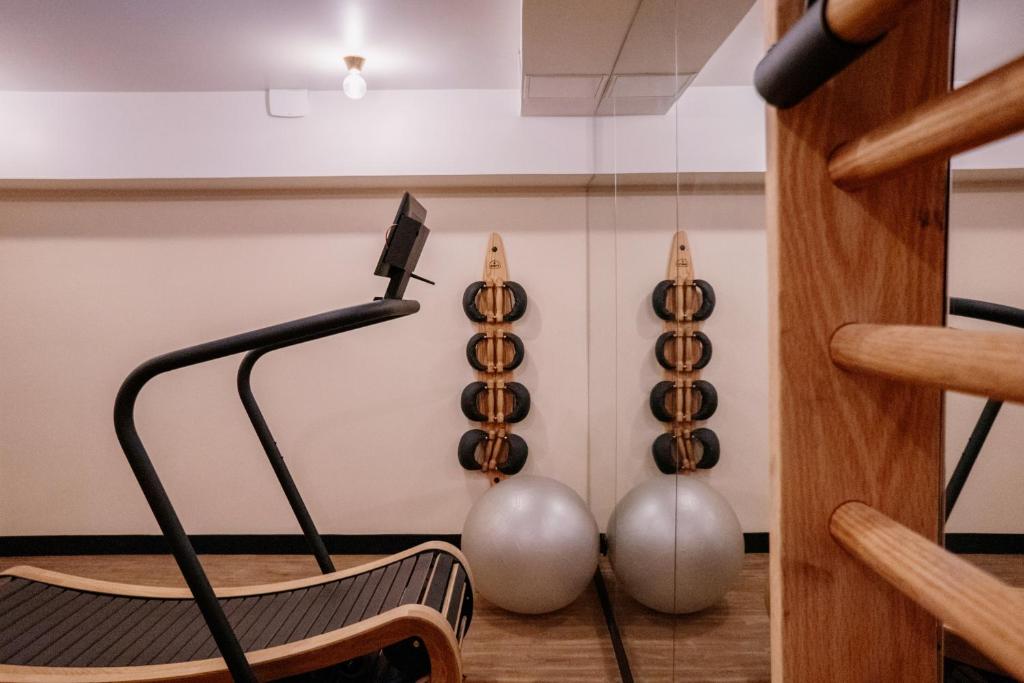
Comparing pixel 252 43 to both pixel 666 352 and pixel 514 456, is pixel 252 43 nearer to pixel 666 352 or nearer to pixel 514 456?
pixel 666 352

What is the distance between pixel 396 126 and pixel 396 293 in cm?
192

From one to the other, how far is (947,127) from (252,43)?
296 cm

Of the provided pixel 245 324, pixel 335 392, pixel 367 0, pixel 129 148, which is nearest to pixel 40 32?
pixel 129 148

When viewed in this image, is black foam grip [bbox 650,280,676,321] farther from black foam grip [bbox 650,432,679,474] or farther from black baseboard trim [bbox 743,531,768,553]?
black baseboard trim [bbox 743,531,768,553]

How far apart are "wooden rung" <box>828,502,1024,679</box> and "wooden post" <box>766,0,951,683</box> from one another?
0.06 m

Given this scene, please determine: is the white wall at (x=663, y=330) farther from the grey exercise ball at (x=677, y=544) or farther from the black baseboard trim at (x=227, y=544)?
the black baseboard trim at (x=227, y=544)

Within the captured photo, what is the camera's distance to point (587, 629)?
2.80 meters

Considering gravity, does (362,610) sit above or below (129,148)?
below

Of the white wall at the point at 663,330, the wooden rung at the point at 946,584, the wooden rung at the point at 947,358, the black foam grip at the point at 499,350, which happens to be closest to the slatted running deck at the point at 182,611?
the white wall at the point at 663,330

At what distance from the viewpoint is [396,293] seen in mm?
1757

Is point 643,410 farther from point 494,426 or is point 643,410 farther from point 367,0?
point 367,0

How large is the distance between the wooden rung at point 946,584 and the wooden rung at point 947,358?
5.8 inches

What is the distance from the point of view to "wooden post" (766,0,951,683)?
613mm

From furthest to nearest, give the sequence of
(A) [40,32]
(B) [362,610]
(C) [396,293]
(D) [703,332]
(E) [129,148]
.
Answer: (E) [129,148] < (A) [40,32] < (B) [362,610] < (C) [396,293] < (D) [703,332]
